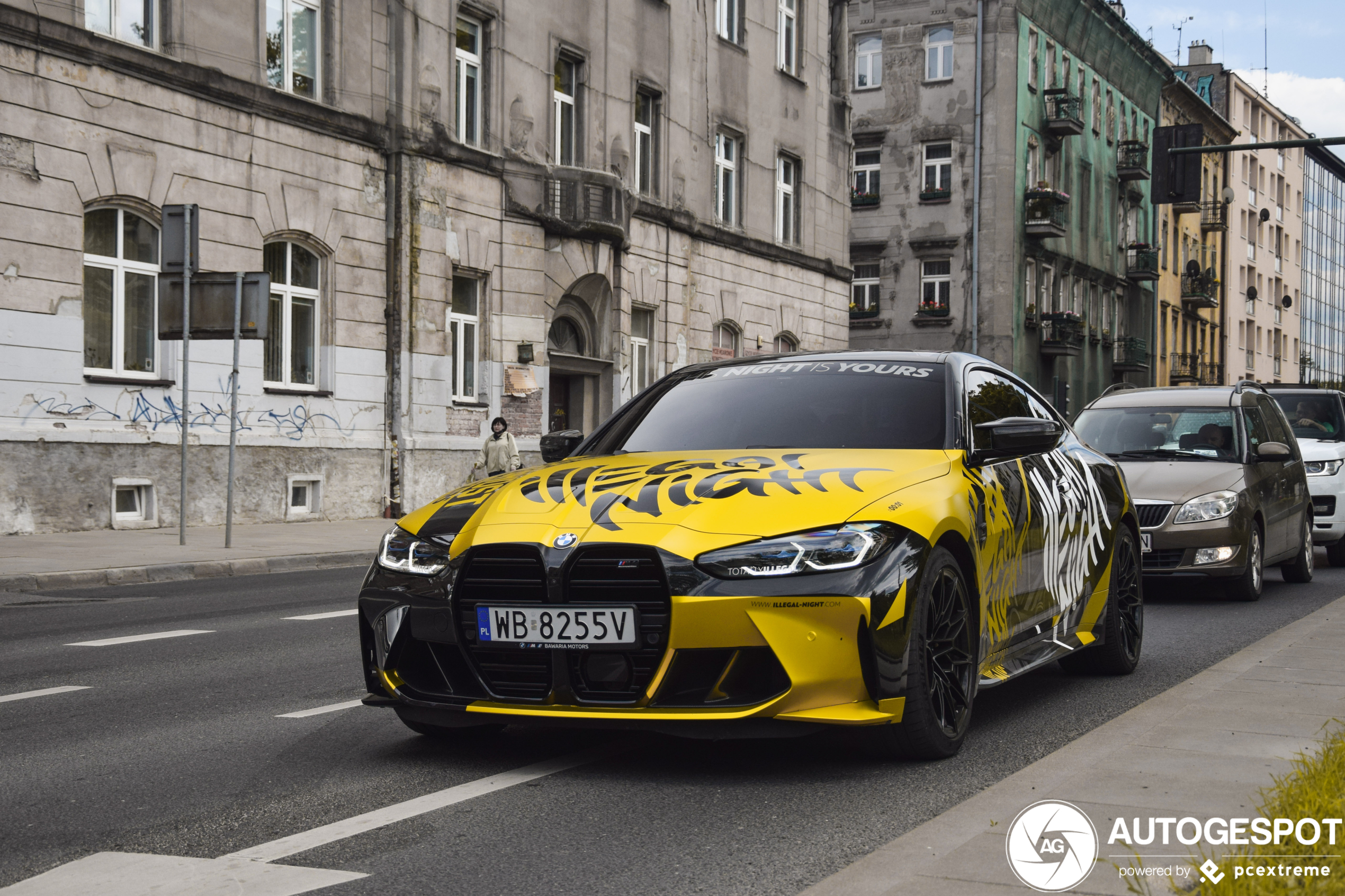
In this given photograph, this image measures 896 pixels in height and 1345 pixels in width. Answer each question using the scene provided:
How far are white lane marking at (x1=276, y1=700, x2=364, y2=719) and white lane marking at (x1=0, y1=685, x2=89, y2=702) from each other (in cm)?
137

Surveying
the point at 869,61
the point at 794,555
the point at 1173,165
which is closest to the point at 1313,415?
the point at 1173,165

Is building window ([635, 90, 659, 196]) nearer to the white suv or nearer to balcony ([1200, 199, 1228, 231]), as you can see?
the white suv

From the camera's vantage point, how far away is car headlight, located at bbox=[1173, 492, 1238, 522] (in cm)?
1187

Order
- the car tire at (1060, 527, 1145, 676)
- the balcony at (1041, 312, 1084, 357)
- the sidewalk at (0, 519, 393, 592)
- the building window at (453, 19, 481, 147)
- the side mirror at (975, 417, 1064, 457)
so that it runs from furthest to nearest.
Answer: the balcony at (1041, 312, 1084, 357) → the building window at (453, 19, 481, 147) → the sidewalk at (0, 519, 393, 592) → the car tire at (1060, 527, 1145, 676) → the side mirror at (975, 417, 1064, 457)

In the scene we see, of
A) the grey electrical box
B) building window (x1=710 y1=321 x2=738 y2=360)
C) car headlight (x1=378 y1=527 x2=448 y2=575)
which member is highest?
building window (x1=710 y1=321 x2=738 y2=360)

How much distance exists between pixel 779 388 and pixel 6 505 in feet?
42.3

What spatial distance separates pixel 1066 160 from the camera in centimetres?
5388

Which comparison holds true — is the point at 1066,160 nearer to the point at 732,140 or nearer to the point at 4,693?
the point at 732,140

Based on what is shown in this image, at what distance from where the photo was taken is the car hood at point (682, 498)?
5086 mm

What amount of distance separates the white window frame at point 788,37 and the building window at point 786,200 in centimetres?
202

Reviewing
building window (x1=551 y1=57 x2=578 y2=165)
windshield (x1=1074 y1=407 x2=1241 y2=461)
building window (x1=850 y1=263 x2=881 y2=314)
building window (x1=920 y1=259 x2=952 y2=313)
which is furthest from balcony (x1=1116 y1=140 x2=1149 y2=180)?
windshield (x1=1074 y1=407 x2=1241 y2=461)

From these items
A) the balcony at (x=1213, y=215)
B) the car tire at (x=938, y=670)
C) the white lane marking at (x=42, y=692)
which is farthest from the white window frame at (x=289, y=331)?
the balcony at (x=1213, y=215)

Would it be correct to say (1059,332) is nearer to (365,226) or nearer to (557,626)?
(365,226)

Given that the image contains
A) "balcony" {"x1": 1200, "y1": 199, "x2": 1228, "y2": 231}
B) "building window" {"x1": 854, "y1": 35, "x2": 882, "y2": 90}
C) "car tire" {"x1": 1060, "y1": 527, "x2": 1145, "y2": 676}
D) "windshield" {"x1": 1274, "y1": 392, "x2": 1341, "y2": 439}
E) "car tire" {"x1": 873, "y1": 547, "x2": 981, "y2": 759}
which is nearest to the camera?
"car tire" {"x1": 873, "y1": 547, "x2": 981, "y2": 759}
